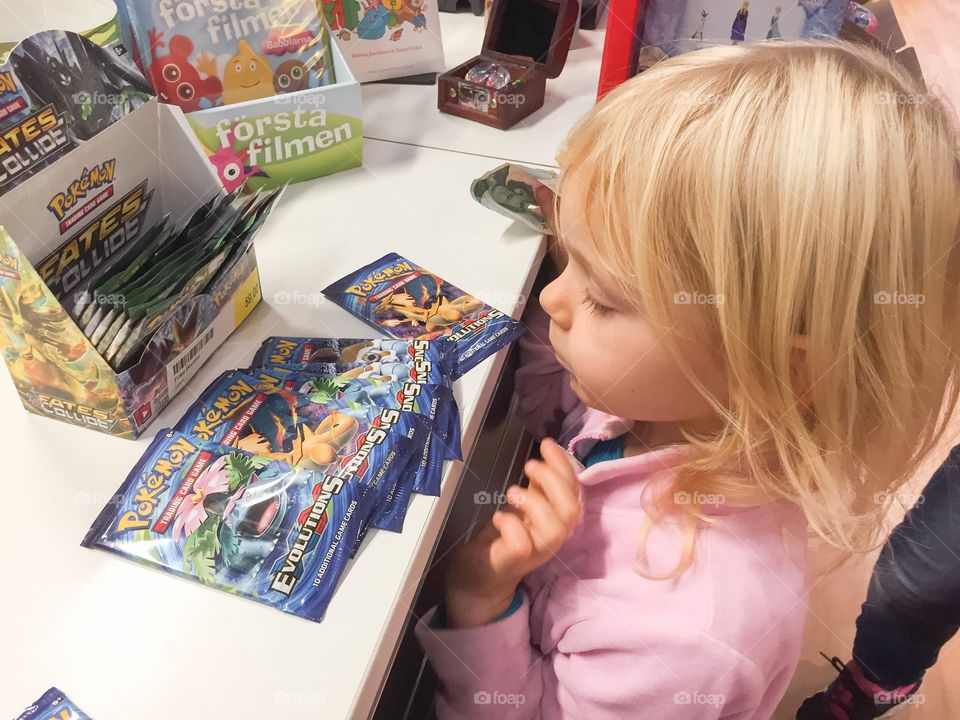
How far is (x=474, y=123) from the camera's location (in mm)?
1240

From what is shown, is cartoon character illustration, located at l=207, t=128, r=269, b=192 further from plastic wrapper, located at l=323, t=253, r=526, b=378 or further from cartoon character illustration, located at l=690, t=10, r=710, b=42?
cartoon character illustration, located at l=690, t=10, r=710, b=42

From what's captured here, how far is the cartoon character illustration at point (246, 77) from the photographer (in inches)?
39.8

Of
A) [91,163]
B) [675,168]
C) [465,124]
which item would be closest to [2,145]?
[91,163]

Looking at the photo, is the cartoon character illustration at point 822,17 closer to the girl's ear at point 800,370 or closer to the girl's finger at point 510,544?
the girl's ear at point 800,370

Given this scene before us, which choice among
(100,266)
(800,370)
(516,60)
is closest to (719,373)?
(800,370)

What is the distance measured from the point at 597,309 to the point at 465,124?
0.69 metres

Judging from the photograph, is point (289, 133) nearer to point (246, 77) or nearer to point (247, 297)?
point (246, 77)

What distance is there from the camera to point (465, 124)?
124cm

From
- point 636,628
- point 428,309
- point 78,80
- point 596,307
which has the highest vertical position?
point 78,80

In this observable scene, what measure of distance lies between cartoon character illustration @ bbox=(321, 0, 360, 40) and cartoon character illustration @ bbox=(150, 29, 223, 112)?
318mm

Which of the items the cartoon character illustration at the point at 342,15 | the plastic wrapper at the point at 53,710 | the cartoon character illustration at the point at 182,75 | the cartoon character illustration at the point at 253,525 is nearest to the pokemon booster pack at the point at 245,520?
the cartoon character illustration at the point at 253,525

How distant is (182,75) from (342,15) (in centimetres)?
38

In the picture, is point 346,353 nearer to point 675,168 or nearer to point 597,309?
point 597,309

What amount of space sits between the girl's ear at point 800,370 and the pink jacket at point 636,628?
13 centimetres
